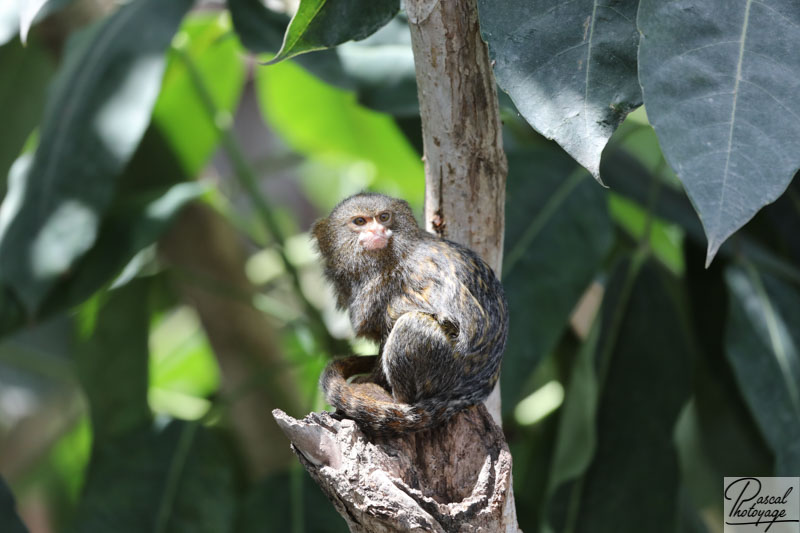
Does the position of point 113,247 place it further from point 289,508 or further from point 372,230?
point 372,230

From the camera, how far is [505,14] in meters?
1.03

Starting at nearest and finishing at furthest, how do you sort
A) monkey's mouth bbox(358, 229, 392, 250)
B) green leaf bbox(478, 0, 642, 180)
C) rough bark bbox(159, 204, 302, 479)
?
1. green leaf bbox(478, 0, 642, 180)
2. monkey's mouth bbox(358, 229, 392, 250)
3. rough bark bbox(159, 204, 302, 479)

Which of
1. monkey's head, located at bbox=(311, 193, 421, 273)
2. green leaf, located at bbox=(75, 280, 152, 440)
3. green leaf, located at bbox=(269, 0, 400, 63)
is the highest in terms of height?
green leaf, located at bbox=(269, 0, 400, 63)

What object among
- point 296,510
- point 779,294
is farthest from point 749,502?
point 296,510

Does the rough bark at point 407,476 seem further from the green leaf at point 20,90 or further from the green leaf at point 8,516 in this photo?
the green leaf at point 20,90

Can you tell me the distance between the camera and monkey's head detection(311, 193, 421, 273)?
1236 mm

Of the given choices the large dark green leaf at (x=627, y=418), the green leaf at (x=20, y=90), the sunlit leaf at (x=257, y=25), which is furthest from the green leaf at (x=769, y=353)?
the green leaf at (x=20, y=90)

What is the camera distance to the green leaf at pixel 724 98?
33.1 inches

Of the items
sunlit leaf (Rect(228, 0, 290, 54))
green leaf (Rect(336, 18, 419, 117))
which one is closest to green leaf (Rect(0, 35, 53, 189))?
sunlit leaf (Rect(228, 0, 290, 54))

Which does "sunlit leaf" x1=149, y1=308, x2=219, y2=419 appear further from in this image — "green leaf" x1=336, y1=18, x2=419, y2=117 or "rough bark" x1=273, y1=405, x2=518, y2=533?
"rough bark" x1=273, y1=405, x2=518, y2=533

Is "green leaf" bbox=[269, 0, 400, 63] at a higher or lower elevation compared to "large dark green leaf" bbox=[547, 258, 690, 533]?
higher

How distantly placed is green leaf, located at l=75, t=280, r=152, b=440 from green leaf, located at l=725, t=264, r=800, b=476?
A: 4.84 feet

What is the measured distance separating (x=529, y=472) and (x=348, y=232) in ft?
3.69

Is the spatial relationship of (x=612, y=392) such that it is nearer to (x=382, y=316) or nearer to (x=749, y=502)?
(x=749, y=502)
